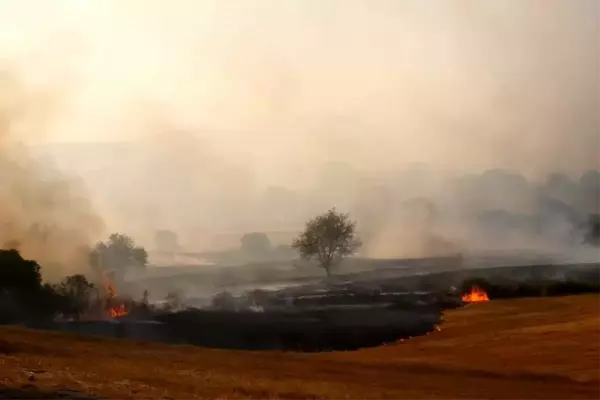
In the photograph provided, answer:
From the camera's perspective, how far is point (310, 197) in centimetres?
691

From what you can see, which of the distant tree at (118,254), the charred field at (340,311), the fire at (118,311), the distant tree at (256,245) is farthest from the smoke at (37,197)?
the distant tree at (256,245)

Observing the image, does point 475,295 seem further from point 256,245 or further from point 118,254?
point 118,254

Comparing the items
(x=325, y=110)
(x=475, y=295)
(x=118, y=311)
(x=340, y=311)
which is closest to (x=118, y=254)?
(x=118, y=311)

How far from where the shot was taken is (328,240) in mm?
6758

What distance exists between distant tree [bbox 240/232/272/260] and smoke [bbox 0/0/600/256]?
0.10 m

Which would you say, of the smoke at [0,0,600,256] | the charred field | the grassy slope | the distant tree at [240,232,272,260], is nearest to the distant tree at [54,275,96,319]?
the charred field

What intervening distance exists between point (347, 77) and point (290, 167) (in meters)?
1.14

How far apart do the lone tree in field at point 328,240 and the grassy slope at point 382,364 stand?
40.0 inches

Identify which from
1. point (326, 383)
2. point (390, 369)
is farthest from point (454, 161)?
point (326, 383)

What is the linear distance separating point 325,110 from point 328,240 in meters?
1.39

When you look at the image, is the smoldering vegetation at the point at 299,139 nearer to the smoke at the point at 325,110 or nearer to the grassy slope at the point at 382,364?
the smoke at the point at 325,110

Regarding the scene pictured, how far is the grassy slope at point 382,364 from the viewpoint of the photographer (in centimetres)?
521

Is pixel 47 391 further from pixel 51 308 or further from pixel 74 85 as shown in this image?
pixel 74 85

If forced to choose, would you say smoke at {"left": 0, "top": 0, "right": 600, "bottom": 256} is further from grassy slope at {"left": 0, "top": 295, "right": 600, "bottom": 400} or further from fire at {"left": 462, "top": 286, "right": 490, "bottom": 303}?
grassy slope at {"left": 0, "top": 295, "right": 600, "bottom": 400}
